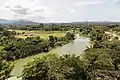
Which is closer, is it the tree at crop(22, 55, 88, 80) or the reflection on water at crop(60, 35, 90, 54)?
the tree at crop(22, 55, 88, 80)

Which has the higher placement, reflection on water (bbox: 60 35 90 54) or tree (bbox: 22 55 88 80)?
tree (bbox: 22 55 88 80)

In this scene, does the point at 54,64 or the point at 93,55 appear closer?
the point at 54,64

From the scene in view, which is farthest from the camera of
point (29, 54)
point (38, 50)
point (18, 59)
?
point (38, 50)

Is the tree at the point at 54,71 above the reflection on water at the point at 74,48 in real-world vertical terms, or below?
above

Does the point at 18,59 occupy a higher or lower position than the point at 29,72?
lower

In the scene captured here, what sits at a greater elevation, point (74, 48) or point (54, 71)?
point (54, 71)

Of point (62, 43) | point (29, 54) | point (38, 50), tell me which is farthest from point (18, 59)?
point (62, 43)

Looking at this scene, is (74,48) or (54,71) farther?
(74,48)

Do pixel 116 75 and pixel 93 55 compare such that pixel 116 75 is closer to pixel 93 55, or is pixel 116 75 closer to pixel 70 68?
pixel 70 68

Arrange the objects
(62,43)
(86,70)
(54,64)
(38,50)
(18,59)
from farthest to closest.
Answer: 1. (62,43)
2. (38,50)
3. (18,59)
4. (86,70)
5. (54,64)

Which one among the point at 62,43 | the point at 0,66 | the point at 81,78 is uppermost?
the point at 0,66

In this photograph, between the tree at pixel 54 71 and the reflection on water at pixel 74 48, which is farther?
the reflection on water at pixel 74 48
